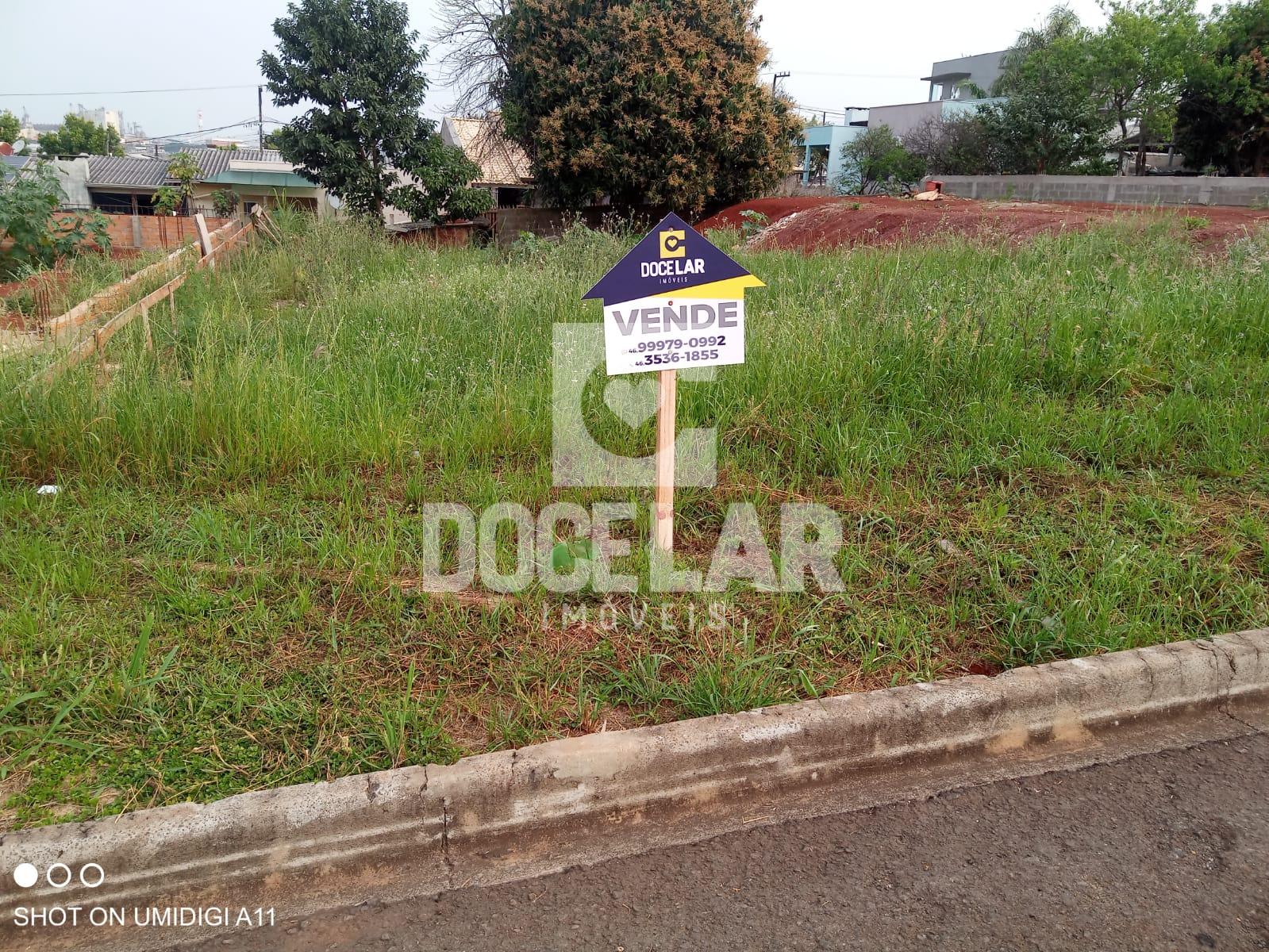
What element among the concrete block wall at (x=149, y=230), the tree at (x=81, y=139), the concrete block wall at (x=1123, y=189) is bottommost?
the concrete block wall at (x=149, y=230)

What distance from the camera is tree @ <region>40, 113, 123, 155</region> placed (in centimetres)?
6600

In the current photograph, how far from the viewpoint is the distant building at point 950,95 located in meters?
41.3

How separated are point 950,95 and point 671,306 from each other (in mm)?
63892

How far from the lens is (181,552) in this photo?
3611mm

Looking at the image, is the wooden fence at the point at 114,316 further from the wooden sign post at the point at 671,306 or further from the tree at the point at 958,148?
the tree at the point at 958,148

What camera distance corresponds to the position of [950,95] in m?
58.8

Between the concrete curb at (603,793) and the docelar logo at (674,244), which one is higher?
the docelar logo at (674,244)

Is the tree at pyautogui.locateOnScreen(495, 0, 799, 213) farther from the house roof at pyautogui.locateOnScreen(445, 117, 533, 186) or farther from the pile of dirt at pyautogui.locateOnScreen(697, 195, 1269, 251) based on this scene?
the house roof at pyautogui.locateOnScreen(445, 117, 533, 186)

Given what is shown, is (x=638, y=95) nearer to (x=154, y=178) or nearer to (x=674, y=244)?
(x=674, y=244)

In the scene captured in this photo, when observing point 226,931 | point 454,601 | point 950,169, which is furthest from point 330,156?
point 950,169

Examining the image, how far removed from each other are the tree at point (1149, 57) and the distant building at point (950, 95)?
17.7 ft

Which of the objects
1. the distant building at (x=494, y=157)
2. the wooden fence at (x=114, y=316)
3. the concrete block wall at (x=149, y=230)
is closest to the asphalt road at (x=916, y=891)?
the wooden fence at (x=114, y=316)

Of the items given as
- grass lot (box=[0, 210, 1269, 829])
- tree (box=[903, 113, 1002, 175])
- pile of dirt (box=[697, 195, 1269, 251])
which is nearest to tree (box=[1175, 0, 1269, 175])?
tree (box=[903, 113, 1002, 175])

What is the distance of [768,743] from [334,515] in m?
2.16
